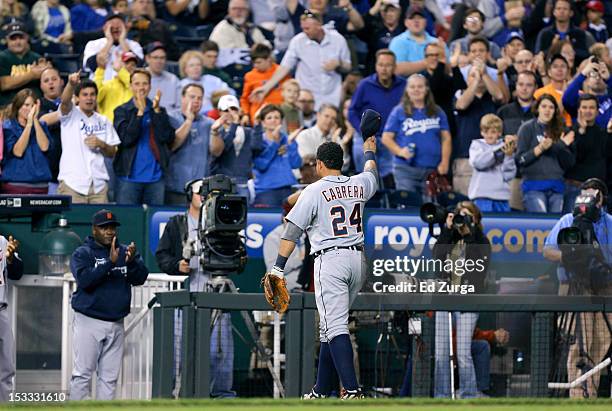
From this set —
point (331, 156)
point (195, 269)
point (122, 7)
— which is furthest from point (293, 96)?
point (331, 156)

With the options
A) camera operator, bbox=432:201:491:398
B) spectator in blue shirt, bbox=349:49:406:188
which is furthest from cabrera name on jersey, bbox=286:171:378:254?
spectator in blue shirt, bbox=349:49:406:188

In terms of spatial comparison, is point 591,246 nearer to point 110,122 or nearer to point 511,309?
point 511,309

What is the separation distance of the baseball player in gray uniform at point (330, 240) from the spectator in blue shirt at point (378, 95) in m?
5.30

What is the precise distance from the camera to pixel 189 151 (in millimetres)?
14320

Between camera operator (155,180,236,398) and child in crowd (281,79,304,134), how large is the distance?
338cm

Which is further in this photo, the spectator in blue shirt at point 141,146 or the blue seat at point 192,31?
the blue seat at point 192,31

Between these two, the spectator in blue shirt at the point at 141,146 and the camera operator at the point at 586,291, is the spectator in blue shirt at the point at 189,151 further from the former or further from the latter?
the camera operator at the point at 586,291

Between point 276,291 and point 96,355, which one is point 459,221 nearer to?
point 276,291

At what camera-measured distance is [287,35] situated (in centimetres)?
1766

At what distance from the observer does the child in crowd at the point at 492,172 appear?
1473cm

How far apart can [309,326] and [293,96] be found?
17.0 ft

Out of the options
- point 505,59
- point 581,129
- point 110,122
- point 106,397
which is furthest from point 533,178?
point 106,397

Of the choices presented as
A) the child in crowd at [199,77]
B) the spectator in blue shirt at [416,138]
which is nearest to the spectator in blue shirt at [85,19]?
the child in crowd at [199,77]

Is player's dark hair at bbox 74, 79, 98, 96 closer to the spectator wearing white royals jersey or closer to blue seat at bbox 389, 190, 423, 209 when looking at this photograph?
the spectator wearing white royals jersey
